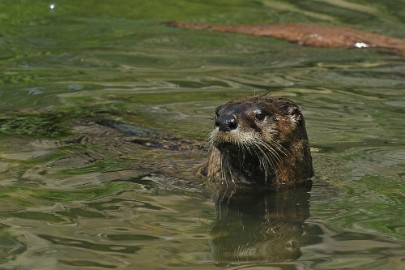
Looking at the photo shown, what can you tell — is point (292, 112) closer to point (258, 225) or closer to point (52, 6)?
point (258, 225)

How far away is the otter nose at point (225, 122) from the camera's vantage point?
6.21 meters

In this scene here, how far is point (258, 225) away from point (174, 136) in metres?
2.13

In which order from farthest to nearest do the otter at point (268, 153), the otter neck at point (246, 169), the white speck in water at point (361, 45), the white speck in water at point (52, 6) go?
1. the white speck in water at point (52, 6)
2. the white speck in water at point (361, 45)
3. the otter neck at point (246, 169)
4. the otter at point (268, 153)

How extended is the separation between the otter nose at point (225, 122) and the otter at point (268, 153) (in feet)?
0.72

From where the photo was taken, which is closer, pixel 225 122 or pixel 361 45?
pixel 225 122

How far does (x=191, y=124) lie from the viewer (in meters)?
8.63

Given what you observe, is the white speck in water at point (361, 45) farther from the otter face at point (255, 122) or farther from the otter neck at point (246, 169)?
the otter neck at point (246, 169)

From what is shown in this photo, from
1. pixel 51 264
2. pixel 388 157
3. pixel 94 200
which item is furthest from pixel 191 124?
pixel 51 264

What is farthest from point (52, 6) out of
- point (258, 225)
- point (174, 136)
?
point (258, 225)

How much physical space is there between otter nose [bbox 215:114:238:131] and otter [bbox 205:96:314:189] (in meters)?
0.22

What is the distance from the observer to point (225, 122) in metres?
6.22

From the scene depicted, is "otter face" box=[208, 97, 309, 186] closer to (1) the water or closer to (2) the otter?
(2) the otter

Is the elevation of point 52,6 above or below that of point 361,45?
above

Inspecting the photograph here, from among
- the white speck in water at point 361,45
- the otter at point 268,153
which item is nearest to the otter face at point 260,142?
the otter at point 268,153
